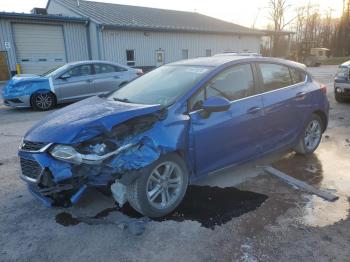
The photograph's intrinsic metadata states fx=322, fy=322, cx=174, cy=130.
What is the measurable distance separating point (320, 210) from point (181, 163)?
159 cm

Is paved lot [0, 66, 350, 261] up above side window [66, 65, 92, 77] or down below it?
below

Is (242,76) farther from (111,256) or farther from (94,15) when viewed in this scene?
(94,15)

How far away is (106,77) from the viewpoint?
1111cm

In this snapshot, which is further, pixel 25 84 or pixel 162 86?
pixel 25 84

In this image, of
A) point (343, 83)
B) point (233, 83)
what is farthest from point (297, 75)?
point (343, 83)

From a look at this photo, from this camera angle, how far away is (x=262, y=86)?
169 inches

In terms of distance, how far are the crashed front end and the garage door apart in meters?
18.0

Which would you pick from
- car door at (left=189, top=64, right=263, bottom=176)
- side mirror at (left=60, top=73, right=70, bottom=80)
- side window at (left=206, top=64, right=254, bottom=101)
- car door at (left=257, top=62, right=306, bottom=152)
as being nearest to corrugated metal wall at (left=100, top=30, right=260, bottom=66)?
side mirror at (left=60, top=73, right=70, bottom=80)

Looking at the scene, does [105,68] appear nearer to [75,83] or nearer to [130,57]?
[75,83]

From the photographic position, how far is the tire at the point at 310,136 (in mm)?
5027

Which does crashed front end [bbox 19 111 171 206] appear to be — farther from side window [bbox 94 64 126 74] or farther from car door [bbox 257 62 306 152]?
side window [bbox 94 64 126 74]

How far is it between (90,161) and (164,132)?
773 mm

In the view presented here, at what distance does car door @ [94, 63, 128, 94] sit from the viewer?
10930 mm

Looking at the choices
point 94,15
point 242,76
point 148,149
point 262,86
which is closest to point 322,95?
point 262,86
